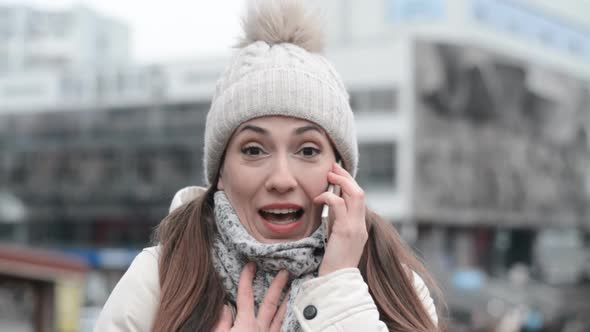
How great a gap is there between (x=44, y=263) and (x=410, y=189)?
2653 cm

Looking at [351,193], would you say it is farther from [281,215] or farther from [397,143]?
[397,143]

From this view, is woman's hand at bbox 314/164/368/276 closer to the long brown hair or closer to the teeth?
the teeth

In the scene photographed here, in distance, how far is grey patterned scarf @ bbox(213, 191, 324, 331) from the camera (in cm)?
207

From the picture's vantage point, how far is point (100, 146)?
41125 millimetres

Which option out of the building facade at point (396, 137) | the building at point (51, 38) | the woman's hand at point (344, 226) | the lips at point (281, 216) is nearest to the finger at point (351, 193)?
the woman's hand at point (344, 226)

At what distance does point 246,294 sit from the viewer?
211 cm

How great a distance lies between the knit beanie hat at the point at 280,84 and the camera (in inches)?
85.5

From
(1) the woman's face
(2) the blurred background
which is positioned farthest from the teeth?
(2) the blurred background

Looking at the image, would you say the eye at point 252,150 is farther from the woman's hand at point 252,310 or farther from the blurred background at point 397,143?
the blurred background at point 397,143

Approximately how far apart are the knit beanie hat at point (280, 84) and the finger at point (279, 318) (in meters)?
0.41

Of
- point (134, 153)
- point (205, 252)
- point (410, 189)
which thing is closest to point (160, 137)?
point (134, 153)

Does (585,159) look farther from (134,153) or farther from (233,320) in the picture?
(233,320)

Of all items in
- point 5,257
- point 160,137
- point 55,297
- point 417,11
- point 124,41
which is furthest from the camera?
point 124,41

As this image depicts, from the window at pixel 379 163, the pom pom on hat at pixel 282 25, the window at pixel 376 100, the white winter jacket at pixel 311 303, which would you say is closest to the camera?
the white winter jacket at pixel 311 303
